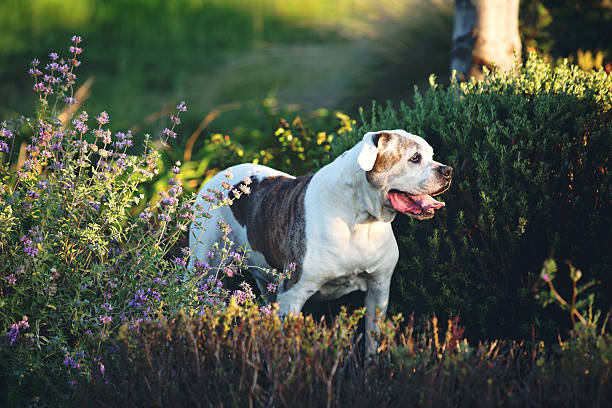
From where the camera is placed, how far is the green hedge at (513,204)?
11.7ft

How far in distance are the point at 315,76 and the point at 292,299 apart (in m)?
4.74

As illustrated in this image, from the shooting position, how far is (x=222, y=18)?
12.0m

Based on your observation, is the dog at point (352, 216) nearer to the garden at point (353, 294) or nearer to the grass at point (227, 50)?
the garden at point (353, 294)

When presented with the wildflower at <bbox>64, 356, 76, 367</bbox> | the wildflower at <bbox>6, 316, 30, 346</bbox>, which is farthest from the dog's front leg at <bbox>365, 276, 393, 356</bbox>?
the wildflower at <bbox>6, 316, 30, 346</bbox>

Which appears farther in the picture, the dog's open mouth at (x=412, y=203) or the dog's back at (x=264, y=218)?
the dog's back at (x=264, y=218)

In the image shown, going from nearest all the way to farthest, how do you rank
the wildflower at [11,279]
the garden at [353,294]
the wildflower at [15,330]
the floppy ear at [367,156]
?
the garden at [353,294] → the wildflower at [15,330] → the wildflower at [11,279] → the floppy ear at [367,156]

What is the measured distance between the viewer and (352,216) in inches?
138

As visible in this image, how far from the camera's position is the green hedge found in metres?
3.56

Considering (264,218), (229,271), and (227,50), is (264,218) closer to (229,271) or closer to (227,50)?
(229,271)

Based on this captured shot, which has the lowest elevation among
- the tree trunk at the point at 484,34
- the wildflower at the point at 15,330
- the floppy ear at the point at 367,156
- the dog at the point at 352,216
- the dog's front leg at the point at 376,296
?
the wildflower at the point at 15,330

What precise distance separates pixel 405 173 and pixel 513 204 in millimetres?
676

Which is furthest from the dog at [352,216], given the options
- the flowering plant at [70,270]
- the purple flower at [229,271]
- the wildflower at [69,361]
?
the wildflower at [69,361]

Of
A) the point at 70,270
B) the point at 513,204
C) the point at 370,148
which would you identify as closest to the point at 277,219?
the point at 370,148

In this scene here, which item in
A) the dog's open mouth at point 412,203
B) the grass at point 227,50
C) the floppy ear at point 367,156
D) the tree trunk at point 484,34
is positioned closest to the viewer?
the floppy ear at point 367,156
